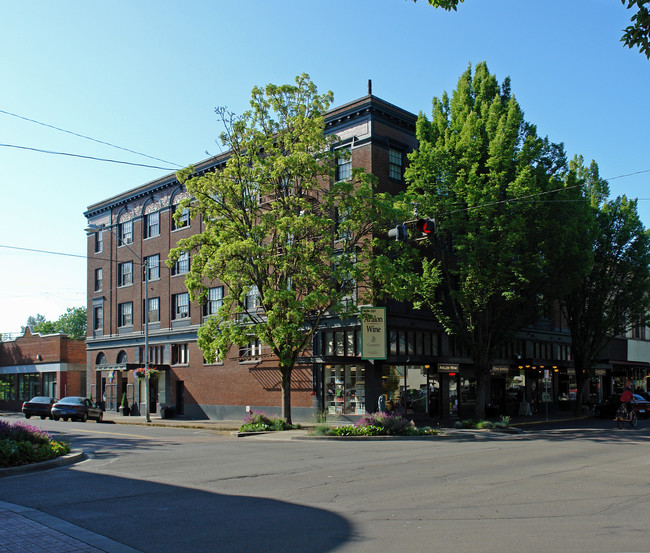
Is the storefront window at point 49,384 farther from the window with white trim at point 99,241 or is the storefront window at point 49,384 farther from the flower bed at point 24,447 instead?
the flower bed at point 24,447

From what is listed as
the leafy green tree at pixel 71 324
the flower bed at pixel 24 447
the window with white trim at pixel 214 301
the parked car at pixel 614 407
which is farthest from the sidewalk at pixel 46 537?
the leafy green tree at pixel 71 324

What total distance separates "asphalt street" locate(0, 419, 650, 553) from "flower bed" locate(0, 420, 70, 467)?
702 mm

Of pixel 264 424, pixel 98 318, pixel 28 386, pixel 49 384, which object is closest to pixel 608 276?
pixel 264 424

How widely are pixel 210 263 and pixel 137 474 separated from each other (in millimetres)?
13256

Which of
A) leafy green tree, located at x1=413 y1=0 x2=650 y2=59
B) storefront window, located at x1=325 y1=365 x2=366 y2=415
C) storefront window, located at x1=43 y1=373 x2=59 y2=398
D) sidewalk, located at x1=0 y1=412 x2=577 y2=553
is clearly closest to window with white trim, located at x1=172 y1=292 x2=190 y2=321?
storefront window, located at x1=325 y1=365 x2=366 y2=415

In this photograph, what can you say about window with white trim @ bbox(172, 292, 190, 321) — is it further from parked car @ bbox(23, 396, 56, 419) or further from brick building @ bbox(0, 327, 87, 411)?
brick building @ bbox(0, 327, 87, 411)

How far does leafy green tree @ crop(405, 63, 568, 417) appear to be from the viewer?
2809 centimetres

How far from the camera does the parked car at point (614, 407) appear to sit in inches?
1501

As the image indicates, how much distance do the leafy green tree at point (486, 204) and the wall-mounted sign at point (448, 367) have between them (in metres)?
2.98

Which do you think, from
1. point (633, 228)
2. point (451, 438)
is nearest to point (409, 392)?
point (451, 438)

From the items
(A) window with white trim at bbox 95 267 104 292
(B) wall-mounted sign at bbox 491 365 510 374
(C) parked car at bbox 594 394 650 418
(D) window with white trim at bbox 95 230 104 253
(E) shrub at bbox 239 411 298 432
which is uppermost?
(D) window with white trim at bbox 95 230 104 253

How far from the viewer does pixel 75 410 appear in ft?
130

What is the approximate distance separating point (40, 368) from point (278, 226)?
4041cm

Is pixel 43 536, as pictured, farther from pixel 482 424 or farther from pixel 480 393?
pixel 480 393
